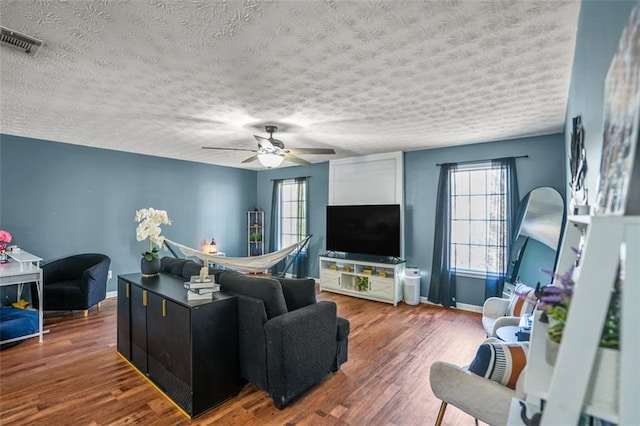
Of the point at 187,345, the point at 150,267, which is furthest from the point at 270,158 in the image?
the point at 187,345

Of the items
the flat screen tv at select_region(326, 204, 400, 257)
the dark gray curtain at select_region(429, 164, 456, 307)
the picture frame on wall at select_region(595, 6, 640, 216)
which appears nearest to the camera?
the picture frame on wall at select_region(595, 6, 640, 216)

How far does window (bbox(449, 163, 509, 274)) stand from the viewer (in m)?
3.99

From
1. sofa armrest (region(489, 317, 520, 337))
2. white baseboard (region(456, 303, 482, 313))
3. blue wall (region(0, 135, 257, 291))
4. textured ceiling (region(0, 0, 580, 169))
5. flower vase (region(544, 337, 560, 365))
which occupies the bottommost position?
white baseboard (region(456, 303, 482, 313))

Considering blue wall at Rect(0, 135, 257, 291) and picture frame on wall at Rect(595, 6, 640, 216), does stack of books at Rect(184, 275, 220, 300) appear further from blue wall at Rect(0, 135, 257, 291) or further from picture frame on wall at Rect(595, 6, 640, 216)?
blue wall at Rect(0, 135, 257, 291)

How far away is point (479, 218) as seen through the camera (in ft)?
13.9

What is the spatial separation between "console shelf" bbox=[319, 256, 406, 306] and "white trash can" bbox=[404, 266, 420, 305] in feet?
0.37

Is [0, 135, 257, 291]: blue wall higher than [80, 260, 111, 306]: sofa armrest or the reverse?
higher

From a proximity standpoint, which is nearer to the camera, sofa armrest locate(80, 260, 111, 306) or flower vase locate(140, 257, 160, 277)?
flower vase locate(140, 257, 160, 277)

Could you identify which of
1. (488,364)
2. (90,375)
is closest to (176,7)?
(488,364)

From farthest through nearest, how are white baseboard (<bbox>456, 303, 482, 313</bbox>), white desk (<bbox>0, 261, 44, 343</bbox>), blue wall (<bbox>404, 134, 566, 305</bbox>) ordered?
white baseboard (<bbox>456, 303, 482, 313</bbox>), blue wall (<bbox>404, 134, 566, 305</bbox>), white desk (<bbox>0, 261, 44, 343</bbox>)

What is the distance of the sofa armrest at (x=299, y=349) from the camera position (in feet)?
6.77

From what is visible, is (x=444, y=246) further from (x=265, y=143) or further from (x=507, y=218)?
(x=265, y=143)

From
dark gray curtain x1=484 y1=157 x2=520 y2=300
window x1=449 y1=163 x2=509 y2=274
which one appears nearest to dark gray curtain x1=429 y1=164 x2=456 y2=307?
window x1=449 y1=163 x2=509 y2=274

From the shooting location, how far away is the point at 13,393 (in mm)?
2258
